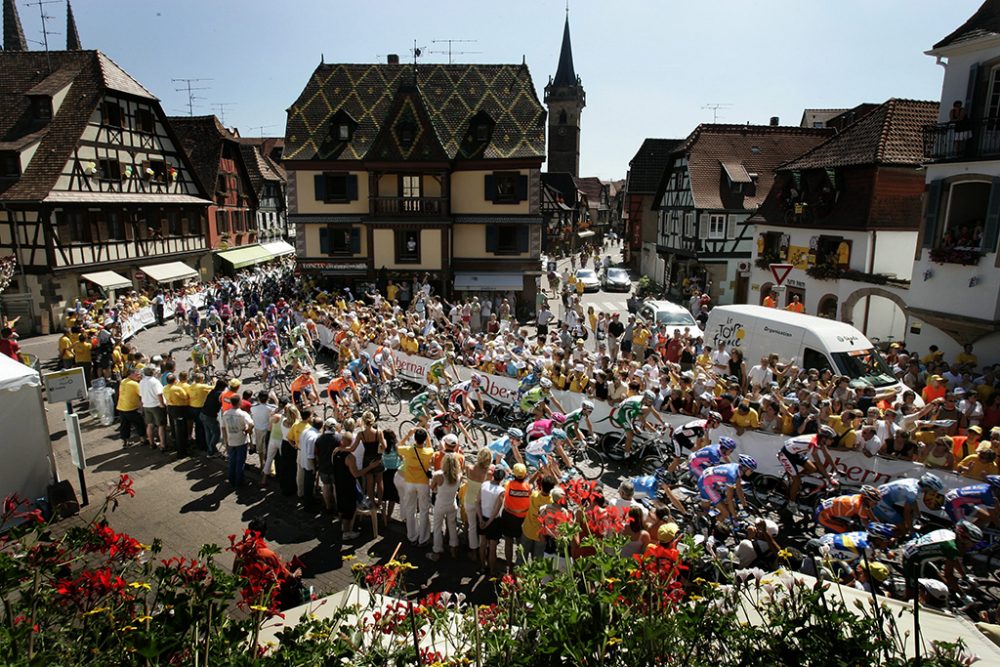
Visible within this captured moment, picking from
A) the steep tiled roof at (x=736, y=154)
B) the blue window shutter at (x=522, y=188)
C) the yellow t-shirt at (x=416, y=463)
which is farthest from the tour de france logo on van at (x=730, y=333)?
the steep tiled roof at (x=736, y=154)

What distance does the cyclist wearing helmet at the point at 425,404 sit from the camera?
39.8 ft

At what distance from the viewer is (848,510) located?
26.0ft

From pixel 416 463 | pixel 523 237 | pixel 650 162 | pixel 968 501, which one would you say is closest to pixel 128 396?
pixel 416 463

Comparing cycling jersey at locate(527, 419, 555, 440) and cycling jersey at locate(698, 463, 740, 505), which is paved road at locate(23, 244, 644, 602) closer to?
cycling jersey at locate(527, 419, 555, 440)

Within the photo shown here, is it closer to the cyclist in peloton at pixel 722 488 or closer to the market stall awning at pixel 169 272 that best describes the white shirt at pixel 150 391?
the cyclist in peloton at pixel 722 488

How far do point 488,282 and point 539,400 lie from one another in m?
18.7

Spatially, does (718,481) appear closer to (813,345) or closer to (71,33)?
(813,345)

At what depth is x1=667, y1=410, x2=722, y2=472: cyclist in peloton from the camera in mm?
9875

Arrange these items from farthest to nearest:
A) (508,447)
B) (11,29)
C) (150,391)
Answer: (11,29), (150,391), (508,447)

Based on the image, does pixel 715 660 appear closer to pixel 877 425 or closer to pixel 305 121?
pixel 877 425

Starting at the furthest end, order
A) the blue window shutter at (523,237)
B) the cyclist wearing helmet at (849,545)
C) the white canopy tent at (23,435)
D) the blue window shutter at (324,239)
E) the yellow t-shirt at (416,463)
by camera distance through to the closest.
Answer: the blue window shutter at (324,239) < the blue window shutter at (523,237) < the white canopy tent at (23,435) < the yellow t-shirt at (416,463) < the cyclist wearing helmet at (849,545)

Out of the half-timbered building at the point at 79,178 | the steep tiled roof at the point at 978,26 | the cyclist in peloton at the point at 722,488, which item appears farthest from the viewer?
the half-timbered building at the point at 79,178

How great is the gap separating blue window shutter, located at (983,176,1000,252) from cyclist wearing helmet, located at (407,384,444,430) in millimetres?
14123

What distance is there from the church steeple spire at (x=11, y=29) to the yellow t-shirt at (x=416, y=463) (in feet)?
196
